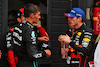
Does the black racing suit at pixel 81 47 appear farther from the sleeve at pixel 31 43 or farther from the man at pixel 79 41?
the sleeve at pixel 31 43

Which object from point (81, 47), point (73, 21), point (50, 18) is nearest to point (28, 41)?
point (81, 47)

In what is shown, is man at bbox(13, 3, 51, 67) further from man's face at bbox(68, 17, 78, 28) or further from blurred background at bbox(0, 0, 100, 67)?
blurred background at bbox(0, 0, 100, 67)

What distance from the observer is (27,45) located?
337 centimetres

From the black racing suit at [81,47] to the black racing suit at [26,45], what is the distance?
2.22 ft

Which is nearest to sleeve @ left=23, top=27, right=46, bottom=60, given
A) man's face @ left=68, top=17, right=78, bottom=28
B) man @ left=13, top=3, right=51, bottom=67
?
man @ left=13, top=3, right=51, bottom=67

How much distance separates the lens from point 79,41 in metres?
3.90

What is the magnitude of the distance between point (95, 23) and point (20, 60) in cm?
345

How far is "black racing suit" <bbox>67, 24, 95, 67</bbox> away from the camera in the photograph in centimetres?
372

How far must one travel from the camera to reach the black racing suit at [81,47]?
3721mm

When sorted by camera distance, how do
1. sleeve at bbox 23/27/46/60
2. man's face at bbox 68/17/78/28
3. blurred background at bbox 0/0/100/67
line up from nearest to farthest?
sleeve at bbox 23/27/46/60, man's face at bbox 68/17/78/28, blurred background at bbox 0/0/100/67

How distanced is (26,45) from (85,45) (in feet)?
3.75

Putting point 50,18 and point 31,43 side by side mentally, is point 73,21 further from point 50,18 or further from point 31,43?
point 50,18

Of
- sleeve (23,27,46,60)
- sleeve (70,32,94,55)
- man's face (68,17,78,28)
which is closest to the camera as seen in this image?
sleeve (23,27,46,60)

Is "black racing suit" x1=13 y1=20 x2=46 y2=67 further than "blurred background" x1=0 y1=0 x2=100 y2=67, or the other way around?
"blurred background" x1=0 y1=0 x2=100 y2=67
